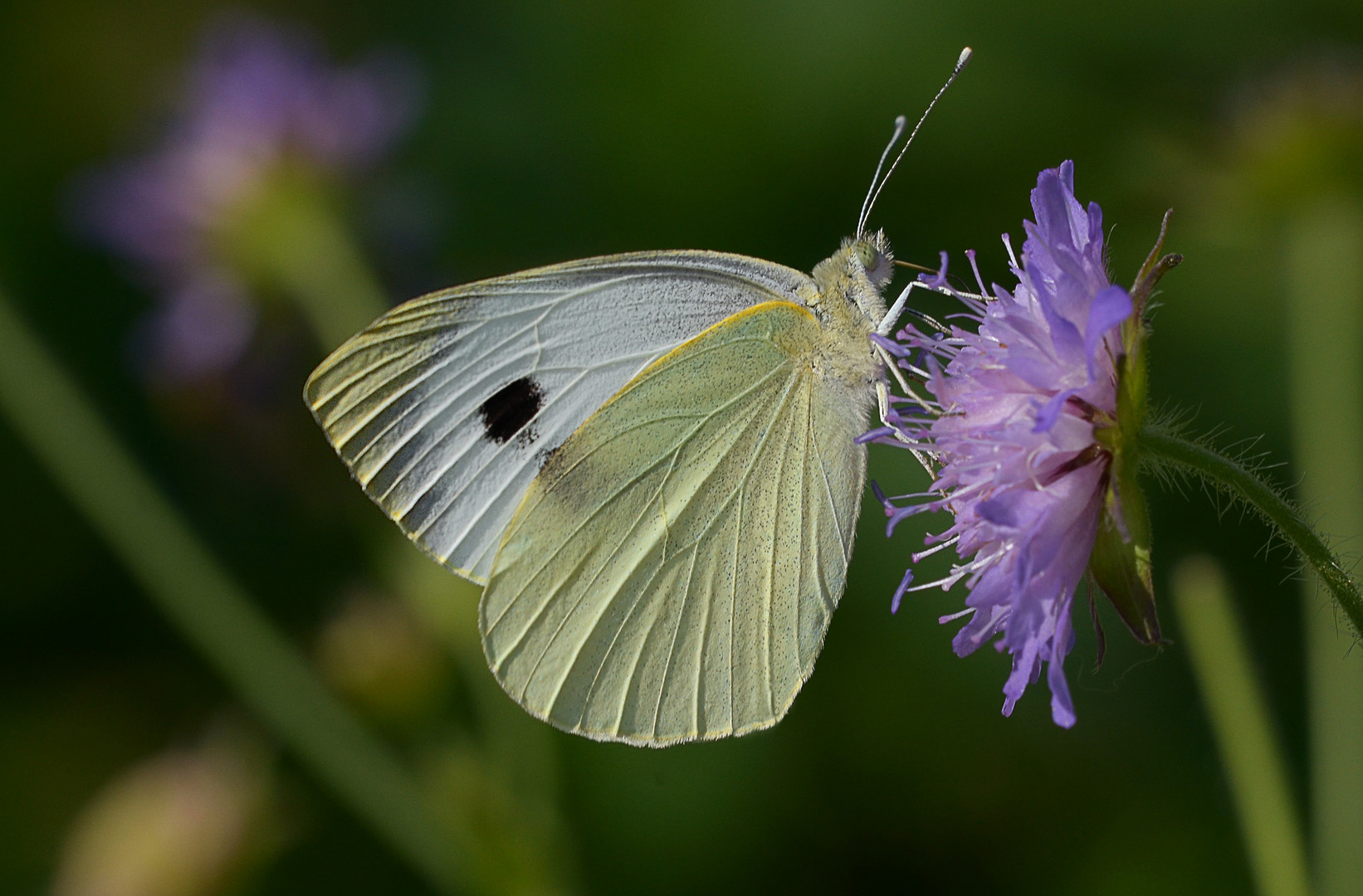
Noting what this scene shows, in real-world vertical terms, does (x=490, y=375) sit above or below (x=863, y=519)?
above

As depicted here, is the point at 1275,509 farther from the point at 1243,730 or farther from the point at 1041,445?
the point at 1243,730

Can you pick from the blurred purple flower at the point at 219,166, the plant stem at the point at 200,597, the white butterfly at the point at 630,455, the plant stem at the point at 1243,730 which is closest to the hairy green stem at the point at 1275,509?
the plant stem at the point at 1243,730

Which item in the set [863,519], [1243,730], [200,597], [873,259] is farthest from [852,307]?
[200,597]

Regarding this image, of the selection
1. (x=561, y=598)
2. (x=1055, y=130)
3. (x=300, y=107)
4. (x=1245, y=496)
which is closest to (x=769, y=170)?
(x=1055, y=130)

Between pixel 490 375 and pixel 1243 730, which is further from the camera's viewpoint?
pixel 490 375

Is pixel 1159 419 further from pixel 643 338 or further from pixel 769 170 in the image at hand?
pixel 769 170

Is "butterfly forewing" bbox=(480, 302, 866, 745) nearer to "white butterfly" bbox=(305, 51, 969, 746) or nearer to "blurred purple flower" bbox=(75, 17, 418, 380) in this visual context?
"white butterfly" bbox=(305, 51, 969, 746)
